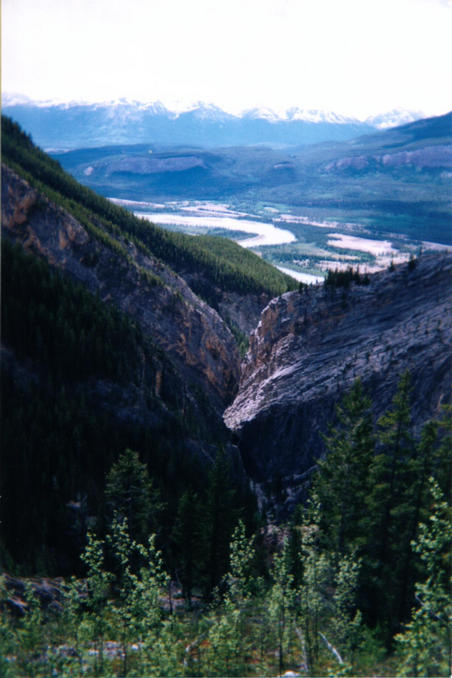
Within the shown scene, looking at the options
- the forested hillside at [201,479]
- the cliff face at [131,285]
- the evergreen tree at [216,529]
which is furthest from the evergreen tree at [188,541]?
the cliff face at [131,285]

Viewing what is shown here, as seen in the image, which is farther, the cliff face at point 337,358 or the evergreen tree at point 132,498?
the cliff face at point 337,358

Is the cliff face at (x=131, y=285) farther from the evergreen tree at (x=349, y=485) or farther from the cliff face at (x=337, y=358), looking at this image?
the evergreen tree at (x=349, y=485)

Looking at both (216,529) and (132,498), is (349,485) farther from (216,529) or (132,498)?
(132,498)

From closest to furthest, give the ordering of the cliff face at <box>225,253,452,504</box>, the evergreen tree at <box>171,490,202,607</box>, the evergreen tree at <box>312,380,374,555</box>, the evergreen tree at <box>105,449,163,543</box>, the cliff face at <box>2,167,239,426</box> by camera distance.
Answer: the evergreen tree at <box>312,380,374,555</box> → the evergreen tree at <box>171,490,202,607</box> → the evergreen tree at <box>105,449,163,543</box> → the cliff face at <box>225,253,452,504</box> → the cliff face at <box>2,167,239,426</box>

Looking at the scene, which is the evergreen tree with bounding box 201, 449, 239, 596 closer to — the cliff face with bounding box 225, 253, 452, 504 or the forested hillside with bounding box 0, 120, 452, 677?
the forested hillside with bounding box 0, 120, 452, 677

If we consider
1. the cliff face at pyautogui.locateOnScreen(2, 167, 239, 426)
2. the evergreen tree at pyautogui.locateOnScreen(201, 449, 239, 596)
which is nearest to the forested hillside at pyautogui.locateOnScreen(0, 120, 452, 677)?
the evergreen tree at pyautogui.locateOnScreen(201, 449, 239, 596)

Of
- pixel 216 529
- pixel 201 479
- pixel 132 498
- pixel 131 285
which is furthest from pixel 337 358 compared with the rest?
pixel 131 285

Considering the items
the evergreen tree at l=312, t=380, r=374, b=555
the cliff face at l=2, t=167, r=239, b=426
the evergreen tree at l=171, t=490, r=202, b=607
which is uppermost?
the cliff face at l=2, t=167, r=239, b=426
